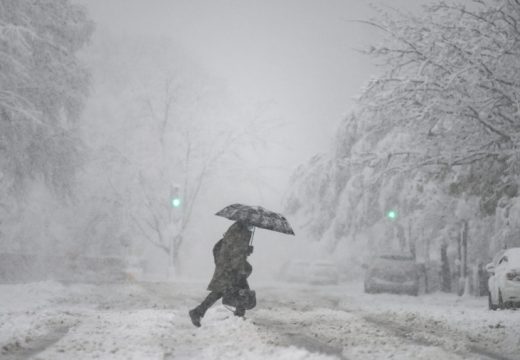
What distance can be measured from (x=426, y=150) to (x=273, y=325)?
209 inches

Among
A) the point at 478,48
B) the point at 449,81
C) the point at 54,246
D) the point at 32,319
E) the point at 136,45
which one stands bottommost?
the point at 32,319

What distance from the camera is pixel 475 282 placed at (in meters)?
23.0

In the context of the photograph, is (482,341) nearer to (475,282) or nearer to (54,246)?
(475,282)

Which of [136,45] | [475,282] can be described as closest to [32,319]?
[475,282]

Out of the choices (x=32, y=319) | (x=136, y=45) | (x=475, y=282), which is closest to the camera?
(x=32, y=319)

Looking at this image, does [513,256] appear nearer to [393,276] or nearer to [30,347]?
[393,276]

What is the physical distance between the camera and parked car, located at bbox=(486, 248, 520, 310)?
45.4ft

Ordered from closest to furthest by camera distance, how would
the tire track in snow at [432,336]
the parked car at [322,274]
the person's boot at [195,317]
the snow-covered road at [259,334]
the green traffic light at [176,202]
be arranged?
the snow-covered road at [259,334]
the tire track in snow at [432,336]
the person's boot at [195,317]
the green traffic light at [176,202]
the parked car at [322,274]

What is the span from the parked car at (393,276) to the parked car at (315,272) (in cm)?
908

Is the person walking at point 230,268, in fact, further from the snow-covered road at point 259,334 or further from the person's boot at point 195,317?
the snow-covered road at point 259,334

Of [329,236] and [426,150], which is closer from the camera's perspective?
[426,150]

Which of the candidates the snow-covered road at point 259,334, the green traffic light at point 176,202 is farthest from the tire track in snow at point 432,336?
the green traffic light at point 176,202

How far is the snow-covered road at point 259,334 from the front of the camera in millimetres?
7680

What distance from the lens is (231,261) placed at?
9.95 meters
